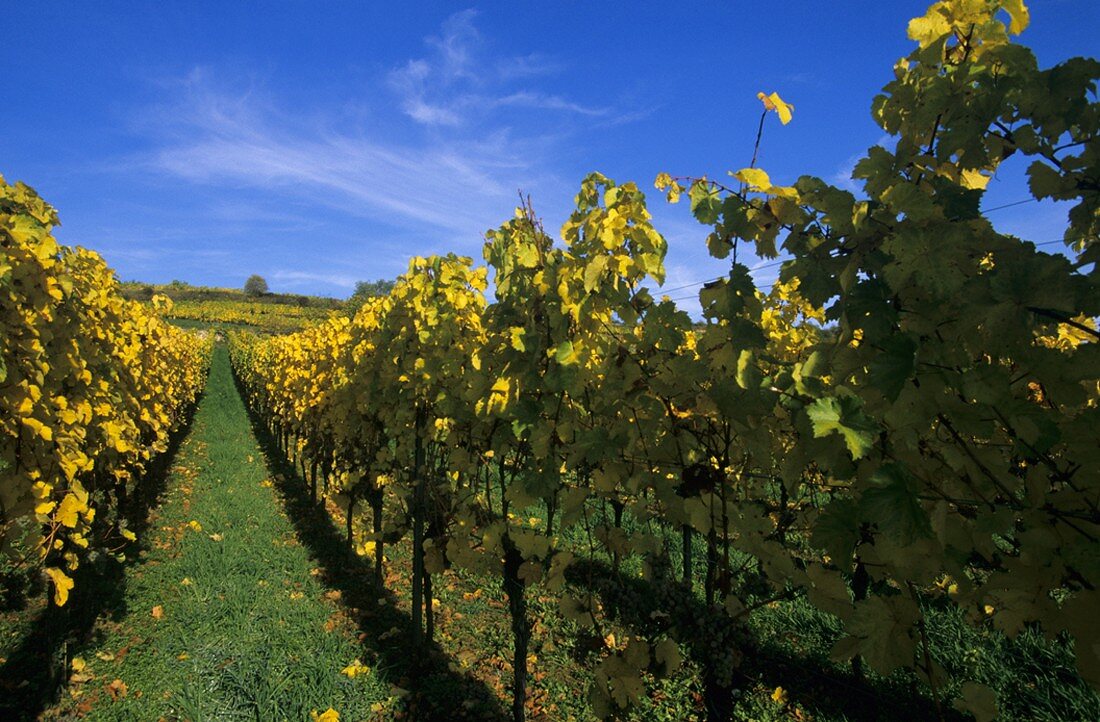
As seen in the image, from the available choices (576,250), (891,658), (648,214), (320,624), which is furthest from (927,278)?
(320,624)

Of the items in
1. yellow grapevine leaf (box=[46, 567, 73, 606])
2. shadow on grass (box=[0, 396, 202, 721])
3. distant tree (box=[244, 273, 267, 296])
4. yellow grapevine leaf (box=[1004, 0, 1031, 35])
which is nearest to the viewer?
yellow grapevine leaf (box=[1004, 0, 1031, 35])

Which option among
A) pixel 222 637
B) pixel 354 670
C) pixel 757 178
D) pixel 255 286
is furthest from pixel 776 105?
pixel 255 286

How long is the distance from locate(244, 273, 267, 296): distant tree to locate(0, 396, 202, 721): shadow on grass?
12564 centimetres

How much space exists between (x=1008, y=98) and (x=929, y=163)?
0.21m

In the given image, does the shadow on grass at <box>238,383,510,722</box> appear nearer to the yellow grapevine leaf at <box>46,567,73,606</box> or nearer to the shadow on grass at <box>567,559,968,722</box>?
the shadow on grass at <box>567,559,968,722</box>

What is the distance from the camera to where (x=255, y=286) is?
121m

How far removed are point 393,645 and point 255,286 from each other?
13443 centimetres

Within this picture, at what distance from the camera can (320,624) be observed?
5.27 metres

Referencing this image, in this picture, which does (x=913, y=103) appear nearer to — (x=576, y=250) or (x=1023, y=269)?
(x=1023, y=269)

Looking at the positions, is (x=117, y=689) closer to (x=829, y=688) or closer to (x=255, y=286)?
(x=829, y=688)

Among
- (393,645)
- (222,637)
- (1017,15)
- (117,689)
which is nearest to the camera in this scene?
(1017,15)

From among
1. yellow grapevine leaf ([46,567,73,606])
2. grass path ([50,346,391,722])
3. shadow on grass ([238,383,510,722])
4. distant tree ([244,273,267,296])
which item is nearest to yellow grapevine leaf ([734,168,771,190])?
yellow grapevine leaf ([46,567,73,606])

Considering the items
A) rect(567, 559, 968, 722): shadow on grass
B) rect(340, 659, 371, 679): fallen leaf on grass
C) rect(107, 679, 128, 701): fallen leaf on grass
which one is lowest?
rect(567, 559, 968, 722): shadow on grass

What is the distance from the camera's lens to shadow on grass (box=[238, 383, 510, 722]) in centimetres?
417
